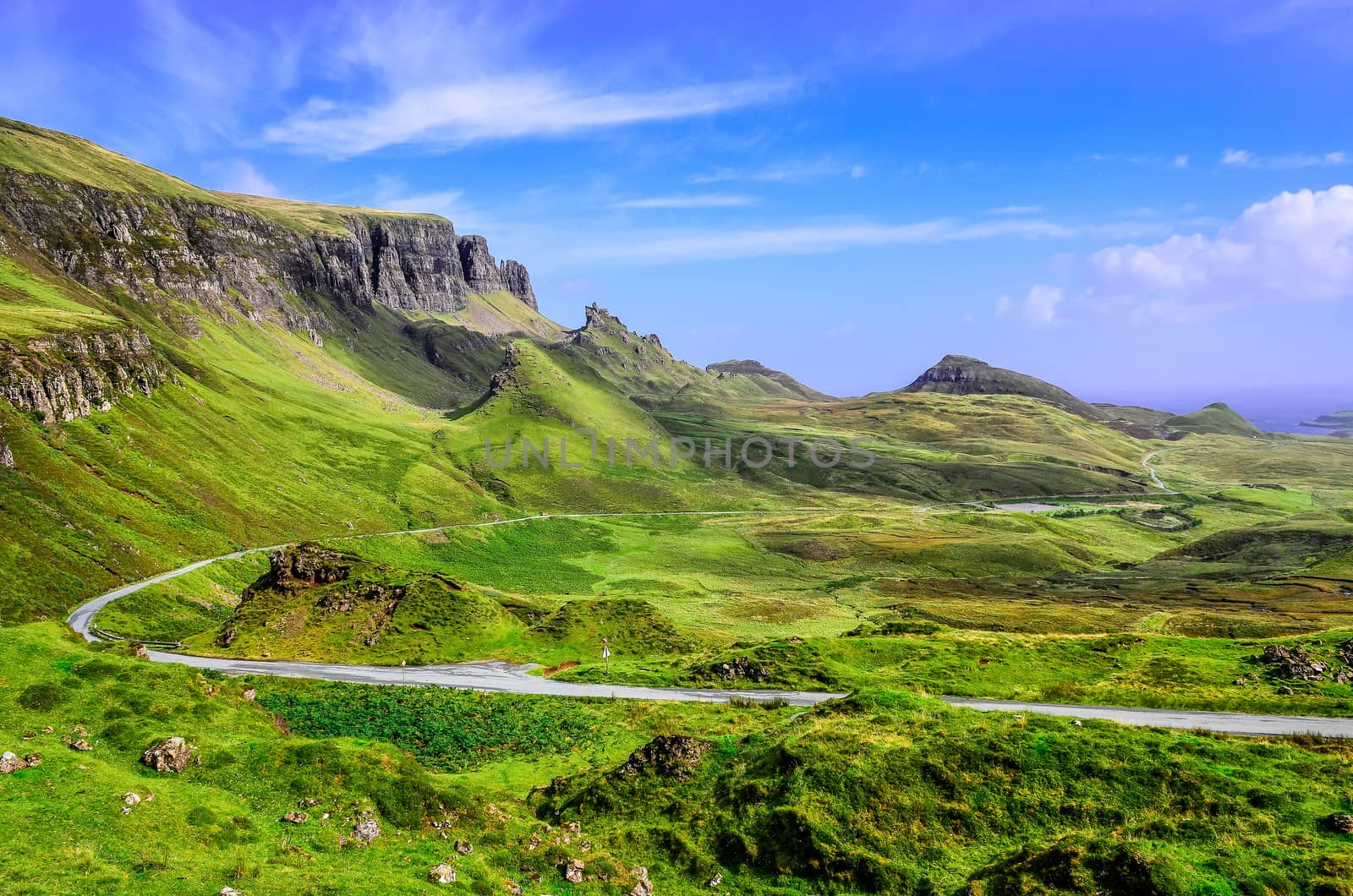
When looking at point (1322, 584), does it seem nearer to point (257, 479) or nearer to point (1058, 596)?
point (1058, 596)

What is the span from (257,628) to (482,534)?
97.8 meters

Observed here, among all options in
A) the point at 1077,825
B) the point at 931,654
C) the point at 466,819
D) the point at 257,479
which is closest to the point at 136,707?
the point at 466,819

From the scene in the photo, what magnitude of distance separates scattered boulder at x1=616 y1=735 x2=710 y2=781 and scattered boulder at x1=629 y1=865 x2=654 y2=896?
8.73 metres

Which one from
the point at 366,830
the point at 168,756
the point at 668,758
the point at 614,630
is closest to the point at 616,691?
the point at 614,630

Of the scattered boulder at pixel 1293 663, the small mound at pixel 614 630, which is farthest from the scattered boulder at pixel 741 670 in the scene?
the scattered boulder at pixel 1293 663

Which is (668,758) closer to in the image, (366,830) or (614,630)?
(366,830)

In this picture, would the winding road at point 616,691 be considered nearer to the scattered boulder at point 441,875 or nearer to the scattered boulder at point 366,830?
the scattered boulder at point 366,830

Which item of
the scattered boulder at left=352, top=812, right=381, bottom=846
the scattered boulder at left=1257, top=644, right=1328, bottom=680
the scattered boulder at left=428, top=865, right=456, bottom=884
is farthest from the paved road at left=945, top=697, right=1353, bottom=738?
the scattered boulder at left=352, top=812, right=381, bottom=846

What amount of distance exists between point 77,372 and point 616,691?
5237 inches

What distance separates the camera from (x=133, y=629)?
8688 cm

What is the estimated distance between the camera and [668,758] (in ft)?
140

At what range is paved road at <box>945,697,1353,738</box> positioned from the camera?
158 feet

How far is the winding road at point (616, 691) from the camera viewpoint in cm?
4978

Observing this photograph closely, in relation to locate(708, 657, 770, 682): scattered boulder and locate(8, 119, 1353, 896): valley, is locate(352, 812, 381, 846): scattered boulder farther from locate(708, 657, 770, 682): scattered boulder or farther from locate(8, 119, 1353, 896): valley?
locate(708, 657, 770, 682): scattered boulder
